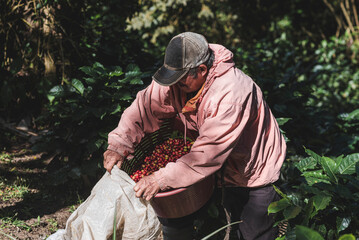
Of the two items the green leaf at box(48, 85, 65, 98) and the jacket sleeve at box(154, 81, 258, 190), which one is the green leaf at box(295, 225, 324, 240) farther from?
the green leaf at box(48, 85, 65, 98)

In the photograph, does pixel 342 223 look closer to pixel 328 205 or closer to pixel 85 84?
pixel 328 205

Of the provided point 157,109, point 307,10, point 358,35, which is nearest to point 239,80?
Result: point 157,109

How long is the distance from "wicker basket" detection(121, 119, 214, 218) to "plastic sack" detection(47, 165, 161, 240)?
0.41 ft

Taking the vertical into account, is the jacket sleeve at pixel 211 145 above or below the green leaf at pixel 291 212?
above

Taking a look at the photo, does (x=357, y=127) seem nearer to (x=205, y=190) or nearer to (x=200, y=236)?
(x=200, y=236)

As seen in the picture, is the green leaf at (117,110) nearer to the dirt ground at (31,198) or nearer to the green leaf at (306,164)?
the dirt ground at (31,198)

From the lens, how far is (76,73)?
3486mm

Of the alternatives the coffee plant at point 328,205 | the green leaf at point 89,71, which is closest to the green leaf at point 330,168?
the coffee plant at point 328,205

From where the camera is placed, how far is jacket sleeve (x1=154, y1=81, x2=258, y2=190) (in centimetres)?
165

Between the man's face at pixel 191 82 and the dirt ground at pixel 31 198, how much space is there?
167cm

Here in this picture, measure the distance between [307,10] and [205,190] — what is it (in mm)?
7852

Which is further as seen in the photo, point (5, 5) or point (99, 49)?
point (99, 49)

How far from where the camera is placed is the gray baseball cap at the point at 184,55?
1.74 metres

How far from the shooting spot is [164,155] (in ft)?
7.60
